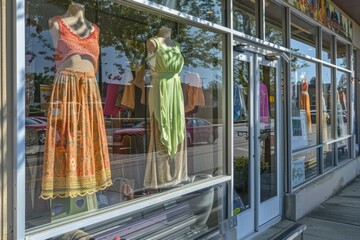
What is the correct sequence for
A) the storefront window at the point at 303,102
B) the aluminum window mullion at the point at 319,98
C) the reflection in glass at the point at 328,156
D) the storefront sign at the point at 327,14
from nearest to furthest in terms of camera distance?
the storefront window at the point at 303,102, the storefront sign at the point at 327,14, the aluminum window mullion at the point at 319,98, the reflection in glass at the point at 328,156

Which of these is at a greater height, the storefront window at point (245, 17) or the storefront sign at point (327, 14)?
the storefront sign at point (327, 14)

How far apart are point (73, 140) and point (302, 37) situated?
4615mm

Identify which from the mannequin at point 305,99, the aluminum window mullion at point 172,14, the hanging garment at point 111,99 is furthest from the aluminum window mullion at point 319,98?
the hanging garment at point 111,99

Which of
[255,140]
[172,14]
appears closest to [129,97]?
[172,14]

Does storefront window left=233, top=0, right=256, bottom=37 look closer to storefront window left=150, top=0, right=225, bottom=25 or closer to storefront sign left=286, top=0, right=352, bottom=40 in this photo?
storefront window left=150, top=0, right=225, bottom=25

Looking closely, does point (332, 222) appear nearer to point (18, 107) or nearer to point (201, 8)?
point (201, 8)

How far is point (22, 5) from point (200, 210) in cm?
251

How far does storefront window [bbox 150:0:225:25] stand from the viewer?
355 cm

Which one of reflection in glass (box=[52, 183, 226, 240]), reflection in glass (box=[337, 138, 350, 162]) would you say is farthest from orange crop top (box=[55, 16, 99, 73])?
reflection in glass (box=[337, 138, 350, 162])

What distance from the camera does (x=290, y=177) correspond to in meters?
5.27

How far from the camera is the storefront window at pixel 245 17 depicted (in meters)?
4.39

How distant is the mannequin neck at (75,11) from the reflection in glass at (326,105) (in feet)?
16.8

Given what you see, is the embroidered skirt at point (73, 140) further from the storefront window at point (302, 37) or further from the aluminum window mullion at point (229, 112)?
the storefront window at point (302, 37)

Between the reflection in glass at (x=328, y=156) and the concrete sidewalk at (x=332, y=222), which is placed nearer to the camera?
the concrete sidewalk at (x=332, y=222)
